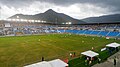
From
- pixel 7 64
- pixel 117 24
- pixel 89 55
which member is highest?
pixel 117 24

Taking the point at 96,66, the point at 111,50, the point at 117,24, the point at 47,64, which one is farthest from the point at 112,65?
the point at 117,24

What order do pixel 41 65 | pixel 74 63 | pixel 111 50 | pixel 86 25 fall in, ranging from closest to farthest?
pixel 41 65 < pixel 74 63 < pixel 111 50 < pixel 86 25

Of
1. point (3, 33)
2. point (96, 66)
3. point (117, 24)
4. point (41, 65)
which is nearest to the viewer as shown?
point (41, 65)

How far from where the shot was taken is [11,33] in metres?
71.9

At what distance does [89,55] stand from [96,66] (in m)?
2.36

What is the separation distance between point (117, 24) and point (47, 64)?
7253cm

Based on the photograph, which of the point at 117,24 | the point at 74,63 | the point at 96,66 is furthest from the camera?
the point at 117,24

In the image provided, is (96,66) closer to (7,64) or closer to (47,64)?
(47,64)

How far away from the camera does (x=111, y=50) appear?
85.9 feet

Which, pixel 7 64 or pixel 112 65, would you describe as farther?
pixel 7 64

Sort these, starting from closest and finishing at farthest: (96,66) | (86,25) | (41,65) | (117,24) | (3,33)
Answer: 1. (41,65)
2. (96,66)
3. (3,33)
4. (117,24)
5. (86,25)

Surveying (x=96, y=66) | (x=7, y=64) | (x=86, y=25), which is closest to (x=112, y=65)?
(x=96, y=66)

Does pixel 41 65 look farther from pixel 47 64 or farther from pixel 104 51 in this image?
pixel 104 51

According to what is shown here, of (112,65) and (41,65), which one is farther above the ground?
(41,65)
